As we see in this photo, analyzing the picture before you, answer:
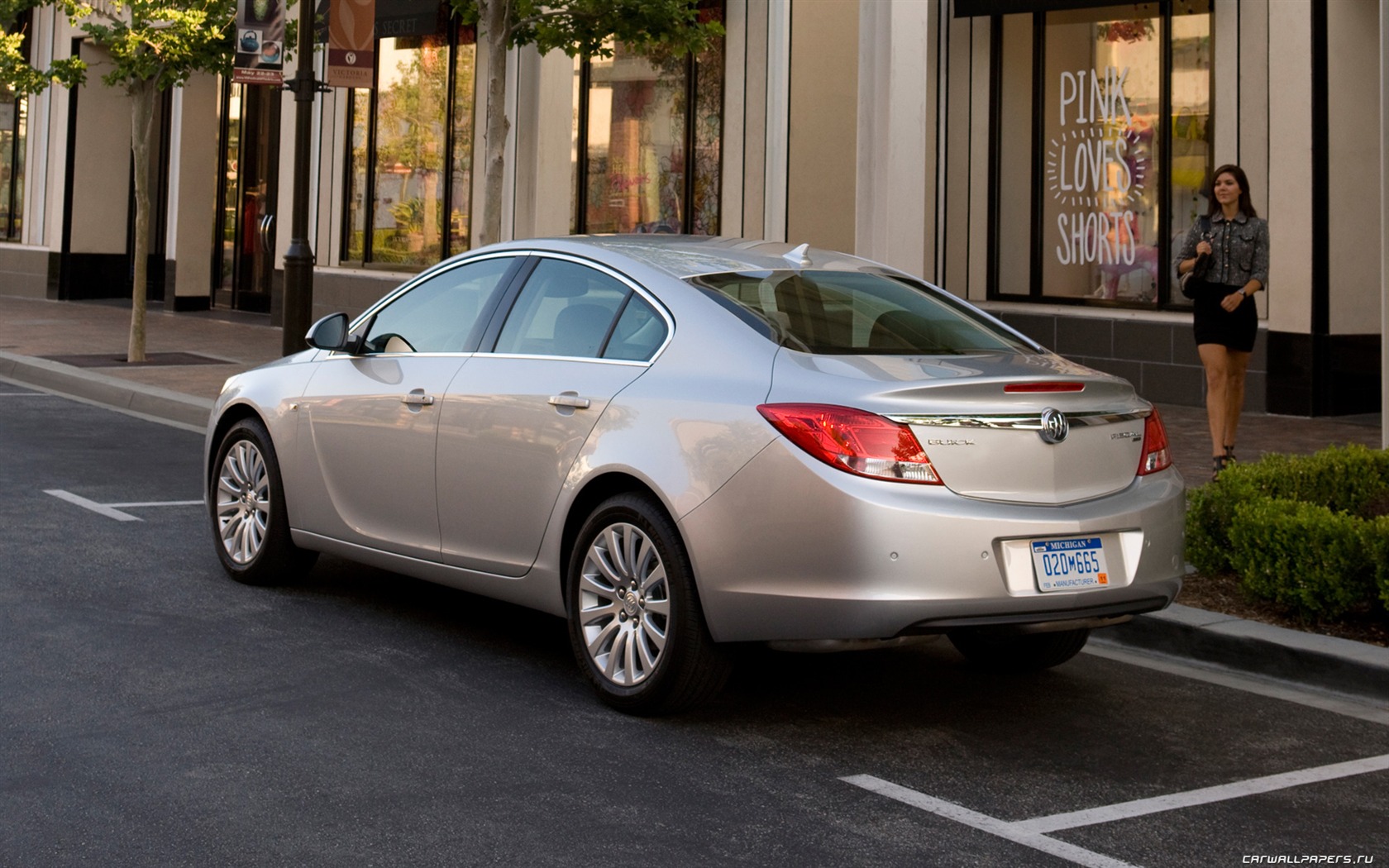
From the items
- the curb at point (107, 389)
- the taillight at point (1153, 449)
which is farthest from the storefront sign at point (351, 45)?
the taillight at point (1153, 449)

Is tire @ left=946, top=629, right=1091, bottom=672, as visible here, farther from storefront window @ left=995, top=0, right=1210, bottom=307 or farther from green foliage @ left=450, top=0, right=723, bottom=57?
storefront window @ left=995, top=0, right=1210, bottom=307

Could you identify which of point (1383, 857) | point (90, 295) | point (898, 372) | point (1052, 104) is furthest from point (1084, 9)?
point (90, 295)

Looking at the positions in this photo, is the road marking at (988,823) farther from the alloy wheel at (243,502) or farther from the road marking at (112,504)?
the road marking at (112,504)

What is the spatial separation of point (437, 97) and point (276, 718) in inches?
715

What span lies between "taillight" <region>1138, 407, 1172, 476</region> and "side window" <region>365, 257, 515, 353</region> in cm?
255

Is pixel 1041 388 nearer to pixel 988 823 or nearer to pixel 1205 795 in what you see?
pixel 1205 795

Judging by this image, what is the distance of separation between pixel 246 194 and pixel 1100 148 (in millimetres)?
16458

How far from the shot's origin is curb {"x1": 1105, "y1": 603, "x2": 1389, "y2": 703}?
247 inches

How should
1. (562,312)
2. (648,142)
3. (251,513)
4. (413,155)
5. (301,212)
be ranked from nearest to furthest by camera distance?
(562,312) → (251,513) → (301,212) → (648,142) → (413,155)

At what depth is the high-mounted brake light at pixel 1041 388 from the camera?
5.33 m

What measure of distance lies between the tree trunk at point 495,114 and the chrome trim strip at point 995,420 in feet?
31.8

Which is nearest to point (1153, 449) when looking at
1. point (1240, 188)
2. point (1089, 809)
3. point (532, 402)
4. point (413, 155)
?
point (1089, 809)

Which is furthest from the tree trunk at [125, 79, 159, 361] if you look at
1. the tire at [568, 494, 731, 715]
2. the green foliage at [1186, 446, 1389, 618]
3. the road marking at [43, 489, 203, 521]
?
the tire at [568, 494, 731, 715]

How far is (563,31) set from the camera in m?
14.8
